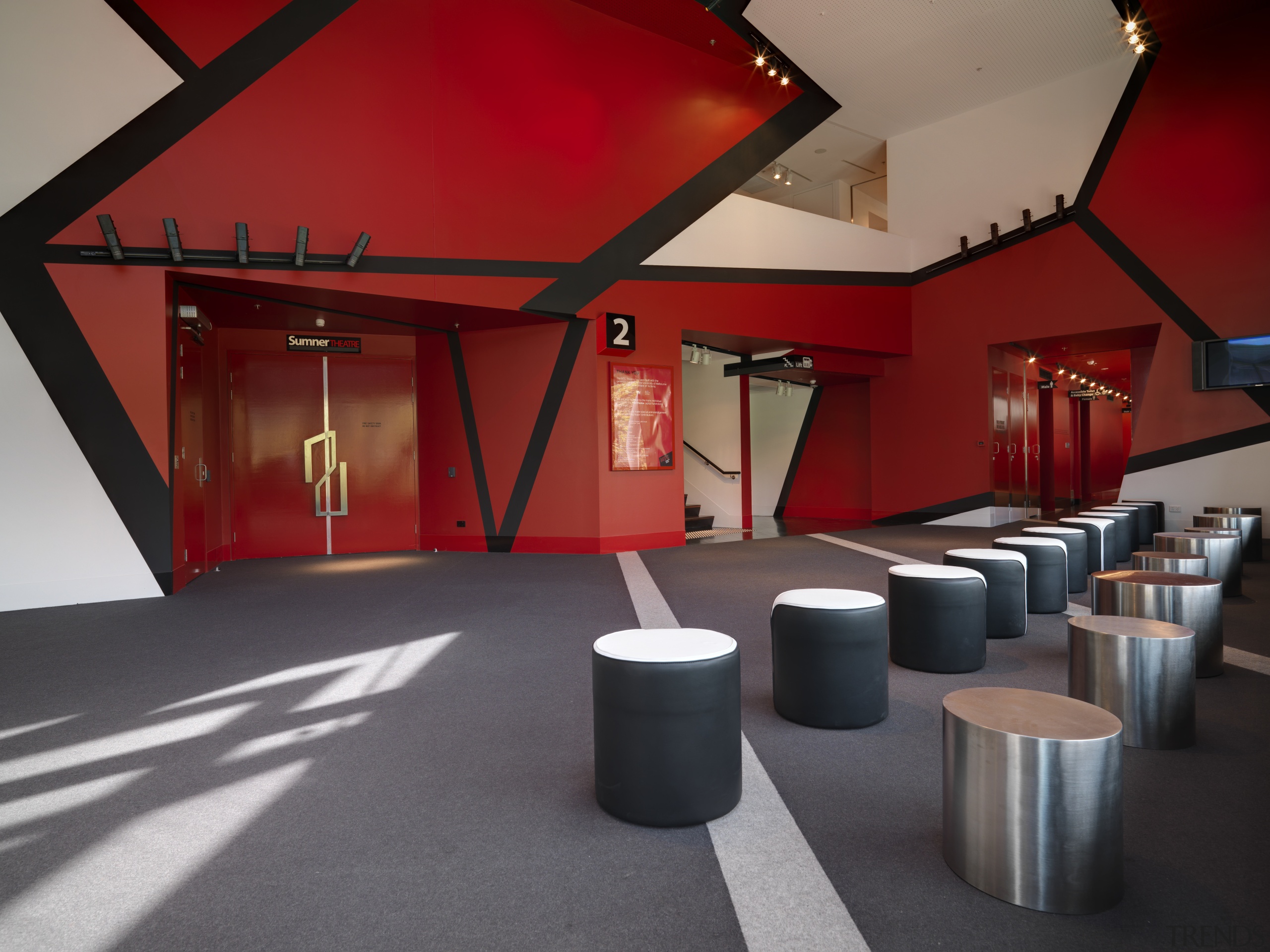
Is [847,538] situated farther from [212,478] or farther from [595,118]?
[212,478]

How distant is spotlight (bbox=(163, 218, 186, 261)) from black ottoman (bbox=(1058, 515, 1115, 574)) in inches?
304

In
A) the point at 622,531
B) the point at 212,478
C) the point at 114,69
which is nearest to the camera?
the point at 114,69

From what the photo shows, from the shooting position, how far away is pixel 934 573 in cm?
361

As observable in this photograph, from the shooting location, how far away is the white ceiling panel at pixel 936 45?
843cm

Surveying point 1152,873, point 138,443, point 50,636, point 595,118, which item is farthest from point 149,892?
point 595,118

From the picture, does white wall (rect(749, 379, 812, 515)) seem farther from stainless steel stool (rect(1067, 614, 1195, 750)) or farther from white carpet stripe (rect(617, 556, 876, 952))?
white carpet stripe (rect(617, 556, 876, 952))

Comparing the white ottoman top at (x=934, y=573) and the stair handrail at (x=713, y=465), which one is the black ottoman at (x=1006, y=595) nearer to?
the white ottoman top at (x=934, y=573)

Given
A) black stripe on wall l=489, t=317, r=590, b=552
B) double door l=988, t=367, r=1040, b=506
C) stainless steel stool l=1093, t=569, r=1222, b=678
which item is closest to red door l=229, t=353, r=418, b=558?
black stripe on wall l=489, t=317, r=590, b=552

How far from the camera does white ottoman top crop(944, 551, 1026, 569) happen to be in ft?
13.8

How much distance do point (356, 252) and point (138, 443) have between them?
8.24 ft

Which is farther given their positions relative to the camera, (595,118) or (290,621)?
(595,118)

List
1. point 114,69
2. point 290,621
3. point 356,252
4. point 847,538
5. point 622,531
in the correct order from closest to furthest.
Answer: point 290,621, point 114,69, point 356,252, point 622,531, point 847,538

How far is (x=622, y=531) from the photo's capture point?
850cm

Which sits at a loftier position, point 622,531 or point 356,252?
point 356,252
